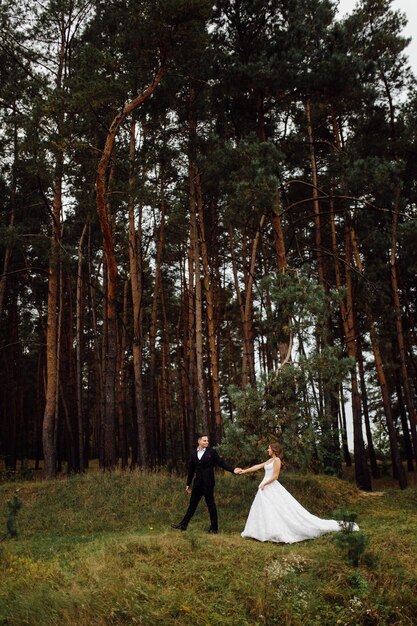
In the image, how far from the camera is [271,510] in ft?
30.5

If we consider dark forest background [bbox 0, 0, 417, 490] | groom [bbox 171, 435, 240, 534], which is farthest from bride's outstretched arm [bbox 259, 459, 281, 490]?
dark forest background [bbox 0, 0, 417, 490]

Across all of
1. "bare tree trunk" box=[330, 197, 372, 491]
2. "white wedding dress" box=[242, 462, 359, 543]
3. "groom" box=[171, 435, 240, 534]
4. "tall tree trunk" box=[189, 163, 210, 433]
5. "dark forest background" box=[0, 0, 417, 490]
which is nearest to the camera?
"white wedding dress" box=[242, 462, 359, 543]

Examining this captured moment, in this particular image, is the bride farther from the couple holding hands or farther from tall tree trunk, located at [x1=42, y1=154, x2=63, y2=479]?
tall tree trunk, located at [x1=42, y1=154, x2=63, y2=479]

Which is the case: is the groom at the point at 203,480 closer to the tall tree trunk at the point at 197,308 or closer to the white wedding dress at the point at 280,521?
the white wedding dress at the point at 280,521

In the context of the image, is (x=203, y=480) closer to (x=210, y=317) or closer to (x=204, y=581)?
(x=204, y=581)

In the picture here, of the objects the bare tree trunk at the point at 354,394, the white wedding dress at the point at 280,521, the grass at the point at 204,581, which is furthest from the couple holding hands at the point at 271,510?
the bare tree trunk at the point at 354,394

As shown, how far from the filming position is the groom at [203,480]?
969cm

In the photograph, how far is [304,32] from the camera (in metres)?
14.9

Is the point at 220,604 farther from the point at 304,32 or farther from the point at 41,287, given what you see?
the point at 41,287

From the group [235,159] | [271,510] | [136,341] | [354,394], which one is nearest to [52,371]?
[136,341]

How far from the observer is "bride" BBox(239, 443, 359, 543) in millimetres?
9109

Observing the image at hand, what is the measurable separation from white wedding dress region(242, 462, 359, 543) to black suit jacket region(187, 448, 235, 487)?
834 mm

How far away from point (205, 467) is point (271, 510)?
→ 142 cm

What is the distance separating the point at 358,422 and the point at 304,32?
512 inches
